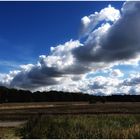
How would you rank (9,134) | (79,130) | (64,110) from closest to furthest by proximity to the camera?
(79,130)
(9,134)
(64,110)

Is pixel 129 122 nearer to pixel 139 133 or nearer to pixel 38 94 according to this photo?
pixel 139 133

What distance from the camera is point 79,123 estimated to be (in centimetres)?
2250

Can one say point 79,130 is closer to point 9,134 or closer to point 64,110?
point 9,134

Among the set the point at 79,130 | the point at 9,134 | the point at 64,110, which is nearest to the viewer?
the point at 79,130

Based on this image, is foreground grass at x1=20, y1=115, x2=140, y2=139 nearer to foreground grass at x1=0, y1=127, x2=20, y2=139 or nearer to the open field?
foreground grass at x1=0, y1=127, x2=20, y2=139

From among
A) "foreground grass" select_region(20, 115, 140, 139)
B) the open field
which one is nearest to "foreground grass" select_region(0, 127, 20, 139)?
"foreground grass" select_region(20, 115, 140, 139)

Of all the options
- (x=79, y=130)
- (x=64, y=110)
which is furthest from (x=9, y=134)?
(x=64, y=110)

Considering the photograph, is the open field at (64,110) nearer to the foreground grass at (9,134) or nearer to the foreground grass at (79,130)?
the foreground grass at (9,134)

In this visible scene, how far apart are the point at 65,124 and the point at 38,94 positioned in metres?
171

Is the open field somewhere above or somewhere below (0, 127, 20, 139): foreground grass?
above

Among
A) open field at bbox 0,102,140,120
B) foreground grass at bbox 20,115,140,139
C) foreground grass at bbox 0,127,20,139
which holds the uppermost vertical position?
open field at bbox 0,102,140,120

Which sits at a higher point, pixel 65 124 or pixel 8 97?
pixel 8 97

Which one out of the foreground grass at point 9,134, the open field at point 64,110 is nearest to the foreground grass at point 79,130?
the foreground grass at point 9,134

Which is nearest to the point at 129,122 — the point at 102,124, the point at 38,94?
the point at 102,124
